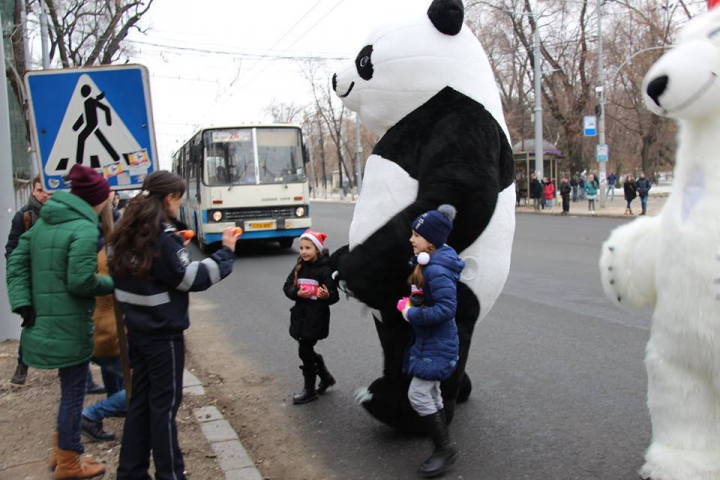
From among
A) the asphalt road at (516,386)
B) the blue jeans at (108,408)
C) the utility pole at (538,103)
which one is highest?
the utility pole at (538,103)

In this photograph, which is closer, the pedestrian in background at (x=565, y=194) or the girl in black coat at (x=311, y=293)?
the girl in black coat at (x=311, y=293)

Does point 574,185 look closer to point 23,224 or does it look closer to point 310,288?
point 310,288

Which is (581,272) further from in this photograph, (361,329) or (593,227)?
(593,227)

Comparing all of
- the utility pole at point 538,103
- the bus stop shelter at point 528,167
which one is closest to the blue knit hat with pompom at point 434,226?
the utility pole at point 538,103

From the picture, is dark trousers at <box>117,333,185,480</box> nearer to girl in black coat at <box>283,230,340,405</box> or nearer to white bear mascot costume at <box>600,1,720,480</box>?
girl in black coat at <box>283,230,340,405</box>

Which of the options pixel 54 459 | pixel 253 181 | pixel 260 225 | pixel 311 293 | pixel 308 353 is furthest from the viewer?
pixel 253 181

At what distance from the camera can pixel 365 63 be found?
370 centimetres

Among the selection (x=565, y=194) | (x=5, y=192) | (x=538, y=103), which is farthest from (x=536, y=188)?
(x=5, y=192)

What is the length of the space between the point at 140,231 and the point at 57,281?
627 millimetres

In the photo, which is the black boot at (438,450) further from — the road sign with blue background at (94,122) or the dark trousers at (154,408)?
the road sign with blue background at (94,122)

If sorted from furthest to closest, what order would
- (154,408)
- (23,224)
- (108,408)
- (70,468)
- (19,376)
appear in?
(23,224)
(19,376)
(108,408)
(70,468)
(154,408)

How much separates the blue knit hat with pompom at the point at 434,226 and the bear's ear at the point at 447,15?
1053 millimetres

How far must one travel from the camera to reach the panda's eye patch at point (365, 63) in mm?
3678

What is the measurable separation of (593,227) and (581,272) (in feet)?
28.5
